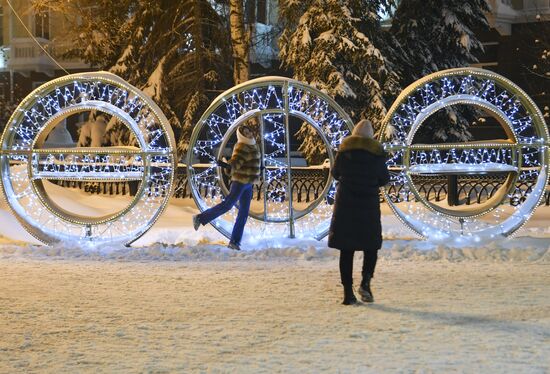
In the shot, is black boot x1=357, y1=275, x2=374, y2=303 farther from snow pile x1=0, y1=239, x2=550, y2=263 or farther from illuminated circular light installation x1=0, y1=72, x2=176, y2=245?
illuminated circular light installation x1=0, y1=72, x2=176, y2=245

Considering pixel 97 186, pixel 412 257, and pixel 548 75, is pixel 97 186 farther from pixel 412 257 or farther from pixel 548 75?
pixel 548 75

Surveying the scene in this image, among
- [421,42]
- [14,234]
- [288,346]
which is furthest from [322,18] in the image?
[288,346]

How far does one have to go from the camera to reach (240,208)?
11.1 meters

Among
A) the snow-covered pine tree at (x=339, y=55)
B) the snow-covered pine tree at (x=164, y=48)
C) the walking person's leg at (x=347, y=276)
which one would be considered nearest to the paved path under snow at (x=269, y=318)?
the walking person's leg at (x=347, y=276)

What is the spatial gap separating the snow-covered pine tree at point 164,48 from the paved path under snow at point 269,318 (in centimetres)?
1200

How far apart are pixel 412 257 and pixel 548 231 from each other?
3260 mm

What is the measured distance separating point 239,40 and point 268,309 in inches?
509

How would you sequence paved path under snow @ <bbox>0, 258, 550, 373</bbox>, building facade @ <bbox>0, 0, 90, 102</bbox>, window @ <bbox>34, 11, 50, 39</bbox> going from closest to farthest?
paved path under snow @ <bbox>0, 258, 550, 373</bbox>
building facade @ <bbox>0, 0, 90, 102</bbox>
window @ <bbox>34, 11, 50, 39</bbox>

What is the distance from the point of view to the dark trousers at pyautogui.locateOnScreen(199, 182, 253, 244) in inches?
433

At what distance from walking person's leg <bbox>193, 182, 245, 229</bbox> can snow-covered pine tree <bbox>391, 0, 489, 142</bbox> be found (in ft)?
41.0

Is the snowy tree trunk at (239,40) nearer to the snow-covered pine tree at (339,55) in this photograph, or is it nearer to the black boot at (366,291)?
the snow-covered pine tree at (339,55)

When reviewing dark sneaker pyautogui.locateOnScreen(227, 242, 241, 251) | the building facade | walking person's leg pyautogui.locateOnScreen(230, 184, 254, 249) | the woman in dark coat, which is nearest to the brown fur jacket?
walking person's leg pyautogui.locateOnScreen(230, 184, 254, 249)

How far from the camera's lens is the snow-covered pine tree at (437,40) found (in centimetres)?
2258

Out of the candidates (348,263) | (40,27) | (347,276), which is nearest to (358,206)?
(348,263)
